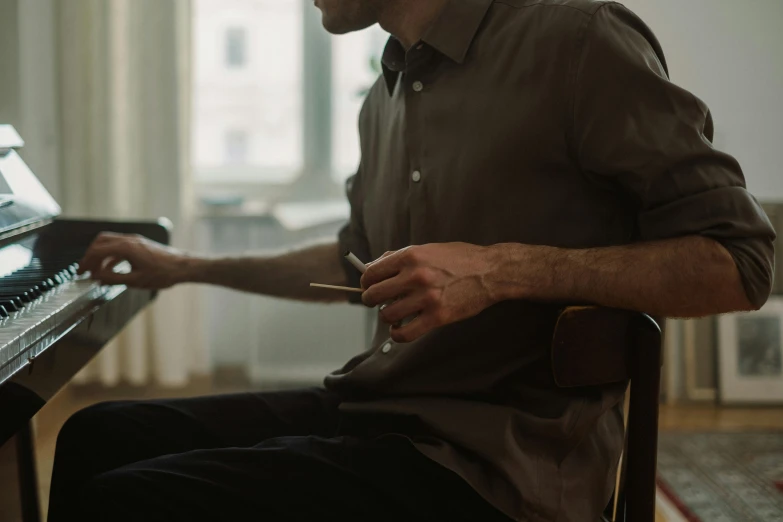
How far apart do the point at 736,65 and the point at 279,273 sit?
8.45ft

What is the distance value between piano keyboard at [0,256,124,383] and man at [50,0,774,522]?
0.56ft

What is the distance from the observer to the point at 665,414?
3330 mm

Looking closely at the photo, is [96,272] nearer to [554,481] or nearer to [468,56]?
[468,56]

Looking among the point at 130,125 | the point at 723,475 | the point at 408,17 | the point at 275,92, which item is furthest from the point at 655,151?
the point at 275,92

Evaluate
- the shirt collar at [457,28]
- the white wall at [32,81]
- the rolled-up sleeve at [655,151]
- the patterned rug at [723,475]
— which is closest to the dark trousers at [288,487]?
the rolled-up sleeve at [655,151]

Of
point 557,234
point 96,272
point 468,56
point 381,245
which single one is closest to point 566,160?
point 557,234

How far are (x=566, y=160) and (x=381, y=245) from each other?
0.34 meters

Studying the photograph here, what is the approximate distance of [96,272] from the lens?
1.45 meters

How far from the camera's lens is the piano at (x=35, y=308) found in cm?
105

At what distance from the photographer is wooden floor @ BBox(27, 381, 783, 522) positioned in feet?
10.3

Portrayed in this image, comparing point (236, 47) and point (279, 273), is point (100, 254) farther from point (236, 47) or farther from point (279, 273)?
point (236, 47)

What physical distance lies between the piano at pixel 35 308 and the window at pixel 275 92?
1866 millimetres

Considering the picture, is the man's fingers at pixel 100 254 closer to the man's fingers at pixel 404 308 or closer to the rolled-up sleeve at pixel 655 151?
the man's fingers at pixel 404 308

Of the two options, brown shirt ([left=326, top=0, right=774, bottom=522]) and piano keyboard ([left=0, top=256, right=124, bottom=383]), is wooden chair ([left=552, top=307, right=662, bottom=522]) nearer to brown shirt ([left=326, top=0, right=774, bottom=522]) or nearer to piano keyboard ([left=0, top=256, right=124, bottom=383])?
brown shirt ([left=326, top=0, right=774, bottom=522])
